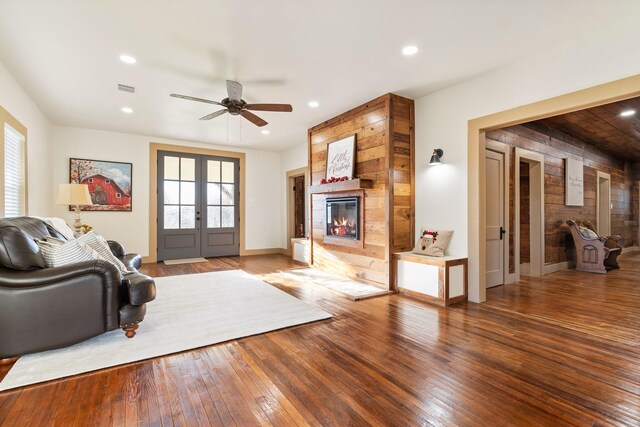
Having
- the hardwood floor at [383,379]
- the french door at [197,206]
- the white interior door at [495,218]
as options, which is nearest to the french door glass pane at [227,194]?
the french door at [197,206]

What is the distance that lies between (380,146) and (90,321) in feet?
12.8

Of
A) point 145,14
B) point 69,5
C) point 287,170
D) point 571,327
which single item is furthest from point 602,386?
point 287,170

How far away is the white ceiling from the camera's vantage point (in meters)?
2.52

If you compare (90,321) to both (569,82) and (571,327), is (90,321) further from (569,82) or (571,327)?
(569,82)

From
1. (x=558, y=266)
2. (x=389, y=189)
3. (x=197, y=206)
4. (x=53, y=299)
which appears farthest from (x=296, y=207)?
(x=53, y=299)

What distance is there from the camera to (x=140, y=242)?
674cm

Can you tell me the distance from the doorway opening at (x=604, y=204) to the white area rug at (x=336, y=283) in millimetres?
6691

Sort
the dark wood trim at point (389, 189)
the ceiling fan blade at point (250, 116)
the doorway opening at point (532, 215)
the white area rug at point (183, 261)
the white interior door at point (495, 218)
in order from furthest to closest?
the white area rug at point (183, 261), the doorway opening at point (532, 215), the white interior door at point (495, 218), the dark wood trim at point (389, 189), the ceiling fan blade at point (250, 116)

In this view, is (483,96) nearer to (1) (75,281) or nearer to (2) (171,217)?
→ (1) (75,281)

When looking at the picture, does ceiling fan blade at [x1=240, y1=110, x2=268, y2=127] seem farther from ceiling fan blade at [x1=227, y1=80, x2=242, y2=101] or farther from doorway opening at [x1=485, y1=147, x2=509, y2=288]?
doorway opening at [x1=485, y1=147, x2=509, y2=288]

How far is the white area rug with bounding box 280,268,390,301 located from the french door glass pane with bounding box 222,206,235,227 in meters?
2.80

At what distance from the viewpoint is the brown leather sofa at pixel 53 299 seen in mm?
2234

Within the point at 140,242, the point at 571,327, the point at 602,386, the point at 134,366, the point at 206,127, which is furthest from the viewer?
the point at 140,242

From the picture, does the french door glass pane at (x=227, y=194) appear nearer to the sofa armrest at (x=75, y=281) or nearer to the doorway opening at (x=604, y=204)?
the sofa armrest at (x=75, y=281)
